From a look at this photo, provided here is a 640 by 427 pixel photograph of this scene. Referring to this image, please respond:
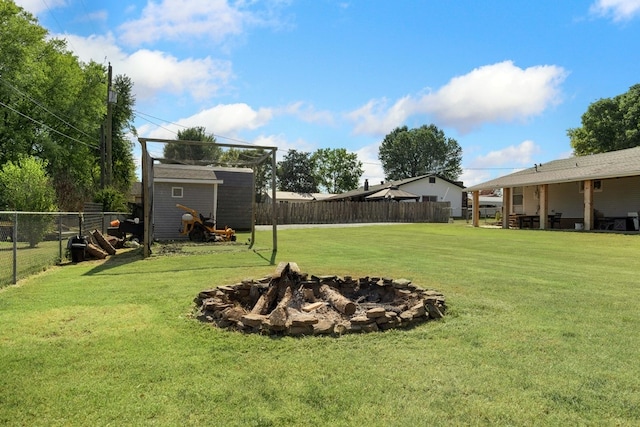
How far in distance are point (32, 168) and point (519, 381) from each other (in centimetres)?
1830

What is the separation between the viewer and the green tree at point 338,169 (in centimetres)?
6444

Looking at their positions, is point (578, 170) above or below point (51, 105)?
below

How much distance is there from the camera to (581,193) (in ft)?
71.3

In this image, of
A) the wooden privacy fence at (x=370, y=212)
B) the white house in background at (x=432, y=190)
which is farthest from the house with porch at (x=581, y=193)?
the white house in background at (x=432, y=190)

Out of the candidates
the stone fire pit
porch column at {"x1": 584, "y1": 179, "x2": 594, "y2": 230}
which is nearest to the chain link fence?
the stone fire pit

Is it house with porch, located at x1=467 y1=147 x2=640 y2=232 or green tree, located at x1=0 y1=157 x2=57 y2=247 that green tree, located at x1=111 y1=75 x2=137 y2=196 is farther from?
house with porch, located at x1=467 y1=147 x2=640 y2=232

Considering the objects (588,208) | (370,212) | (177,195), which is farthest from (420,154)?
(177,195)

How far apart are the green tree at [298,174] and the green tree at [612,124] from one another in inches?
1520

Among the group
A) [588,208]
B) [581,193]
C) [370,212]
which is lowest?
[370,212]

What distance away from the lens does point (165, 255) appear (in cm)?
1102

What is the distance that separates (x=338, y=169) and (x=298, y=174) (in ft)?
22.7

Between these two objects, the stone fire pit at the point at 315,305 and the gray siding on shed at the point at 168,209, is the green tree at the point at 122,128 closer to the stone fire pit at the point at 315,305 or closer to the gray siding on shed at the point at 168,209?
the gray siding on shed at the point at 168,209

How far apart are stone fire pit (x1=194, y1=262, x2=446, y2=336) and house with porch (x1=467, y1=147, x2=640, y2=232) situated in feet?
51.2

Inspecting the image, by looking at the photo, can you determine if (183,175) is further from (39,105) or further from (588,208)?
(588,208)
